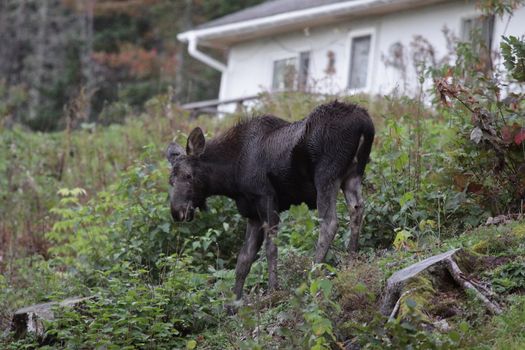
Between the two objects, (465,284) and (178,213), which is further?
(178,213)

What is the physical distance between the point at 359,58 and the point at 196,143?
14.5 meters

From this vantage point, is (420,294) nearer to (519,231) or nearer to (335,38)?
(519,231)

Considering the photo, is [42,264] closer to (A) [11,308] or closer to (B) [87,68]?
(A) [11,308]

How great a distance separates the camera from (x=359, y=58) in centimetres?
2373

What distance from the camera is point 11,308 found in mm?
10625

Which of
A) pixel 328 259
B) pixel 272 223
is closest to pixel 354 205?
pixel 328 259

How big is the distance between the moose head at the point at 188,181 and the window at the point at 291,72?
28.3ft

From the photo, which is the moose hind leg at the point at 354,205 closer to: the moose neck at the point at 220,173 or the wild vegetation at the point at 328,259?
the wild vegetation at the point at 328,259

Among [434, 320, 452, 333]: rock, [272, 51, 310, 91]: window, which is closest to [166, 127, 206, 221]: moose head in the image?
[434, 320, 452, 333]: rock

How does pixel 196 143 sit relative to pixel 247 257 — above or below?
above

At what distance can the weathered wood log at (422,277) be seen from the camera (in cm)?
757

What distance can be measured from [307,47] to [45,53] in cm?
1912

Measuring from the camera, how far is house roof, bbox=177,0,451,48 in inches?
878

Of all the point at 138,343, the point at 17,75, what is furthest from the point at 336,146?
the point at 17,75
